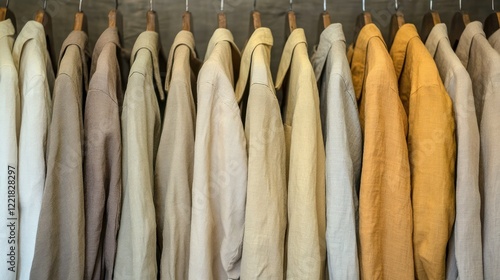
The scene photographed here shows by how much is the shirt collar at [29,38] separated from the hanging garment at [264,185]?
0.41 m

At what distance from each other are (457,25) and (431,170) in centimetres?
44

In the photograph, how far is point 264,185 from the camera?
2.84 feet

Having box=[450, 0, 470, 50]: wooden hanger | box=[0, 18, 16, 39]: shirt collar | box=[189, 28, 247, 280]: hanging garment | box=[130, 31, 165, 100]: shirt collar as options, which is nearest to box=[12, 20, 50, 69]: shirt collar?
box=[0, 18, 16, 39]: shirt collar

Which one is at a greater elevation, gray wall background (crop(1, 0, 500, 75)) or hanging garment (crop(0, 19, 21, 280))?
gray wall background (crop(1, 0, 500, 75))

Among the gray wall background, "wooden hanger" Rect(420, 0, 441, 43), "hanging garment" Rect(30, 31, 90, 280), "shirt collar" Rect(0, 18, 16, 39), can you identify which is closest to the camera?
"hanging garment" Rect(30, 31, 90, 280)

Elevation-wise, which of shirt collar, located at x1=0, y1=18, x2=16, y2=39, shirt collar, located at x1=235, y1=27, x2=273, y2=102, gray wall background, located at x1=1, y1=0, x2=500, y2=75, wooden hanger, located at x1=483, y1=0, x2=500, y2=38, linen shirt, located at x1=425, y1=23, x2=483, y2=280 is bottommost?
linen shirt, located at x1=425, y1=23, x2=483, y2=280

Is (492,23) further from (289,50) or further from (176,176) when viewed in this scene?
(176,176)

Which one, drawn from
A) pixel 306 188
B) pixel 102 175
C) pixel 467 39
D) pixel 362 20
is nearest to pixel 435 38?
pixel 467 39

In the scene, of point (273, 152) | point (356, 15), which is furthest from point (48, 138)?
point (356, 15)

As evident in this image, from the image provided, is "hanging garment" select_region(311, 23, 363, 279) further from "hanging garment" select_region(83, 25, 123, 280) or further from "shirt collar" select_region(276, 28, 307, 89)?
"hanging garment" select_region(83, 25, 123, 280)

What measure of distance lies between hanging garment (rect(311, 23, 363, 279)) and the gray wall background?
13.9 inches

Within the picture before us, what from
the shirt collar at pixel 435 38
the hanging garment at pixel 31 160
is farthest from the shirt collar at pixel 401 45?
the hanging garment at pixel 31 160

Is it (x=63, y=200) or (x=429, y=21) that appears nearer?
(x=63, y=200)

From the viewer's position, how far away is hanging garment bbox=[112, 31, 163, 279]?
34.1 inches
